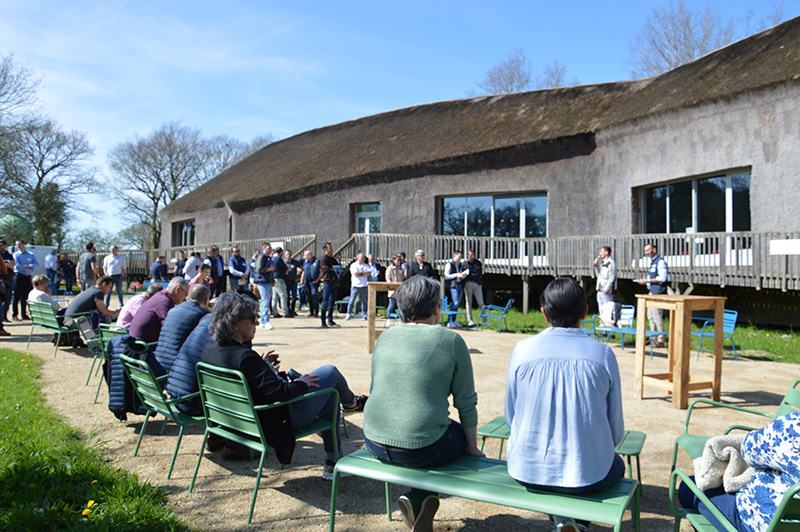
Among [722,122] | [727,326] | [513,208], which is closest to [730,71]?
Result: [722,122]

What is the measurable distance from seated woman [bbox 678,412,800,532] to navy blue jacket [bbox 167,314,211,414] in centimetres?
344

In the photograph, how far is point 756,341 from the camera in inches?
450

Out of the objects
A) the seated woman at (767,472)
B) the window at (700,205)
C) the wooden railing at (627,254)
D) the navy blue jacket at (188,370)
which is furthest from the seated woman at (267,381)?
the window at (700,205)

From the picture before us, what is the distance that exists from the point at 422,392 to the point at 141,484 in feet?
7.50

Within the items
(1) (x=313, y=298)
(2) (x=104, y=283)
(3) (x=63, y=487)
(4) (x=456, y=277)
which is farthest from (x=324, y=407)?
(1) (x=313, y=298)

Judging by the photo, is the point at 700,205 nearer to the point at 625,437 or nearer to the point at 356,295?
the point at 356,295

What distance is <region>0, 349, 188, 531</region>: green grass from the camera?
3314 millimetres

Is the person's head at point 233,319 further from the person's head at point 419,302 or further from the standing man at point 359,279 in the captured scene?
the standing man at point 359,279

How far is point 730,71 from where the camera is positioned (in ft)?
49.6

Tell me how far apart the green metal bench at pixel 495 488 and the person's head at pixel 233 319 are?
125cm

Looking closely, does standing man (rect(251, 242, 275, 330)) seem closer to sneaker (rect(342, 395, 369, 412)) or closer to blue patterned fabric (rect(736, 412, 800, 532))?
sneaker (rect(342, 395, 369, 412))

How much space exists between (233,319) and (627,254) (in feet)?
46.0

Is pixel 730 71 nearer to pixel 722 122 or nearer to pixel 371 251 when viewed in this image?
pixel 722 122

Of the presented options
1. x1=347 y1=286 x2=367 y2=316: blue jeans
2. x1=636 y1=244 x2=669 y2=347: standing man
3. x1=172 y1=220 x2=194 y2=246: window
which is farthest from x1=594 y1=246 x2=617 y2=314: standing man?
x1=172 y1=220 x2=194 y2=246: window
